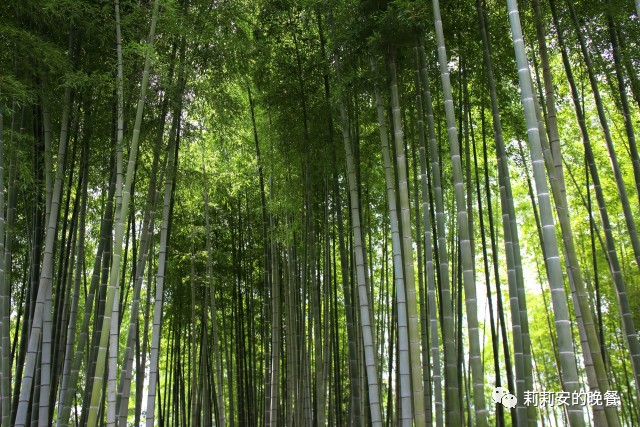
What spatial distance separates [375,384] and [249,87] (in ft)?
11.8

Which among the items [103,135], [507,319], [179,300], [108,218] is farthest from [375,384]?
[507,319]

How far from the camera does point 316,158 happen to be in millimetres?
5801

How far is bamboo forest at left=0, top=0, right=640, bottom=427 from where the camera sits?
12.2 ft

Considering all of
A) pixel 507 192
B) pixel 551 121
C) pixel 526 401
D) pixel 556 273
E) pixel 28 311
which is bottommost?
pixel 526 401

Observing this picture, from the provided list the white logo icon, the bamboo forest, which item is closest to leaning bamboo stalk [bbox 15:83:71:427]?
the bamboo forest

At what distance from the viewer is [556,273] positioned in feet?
8.71

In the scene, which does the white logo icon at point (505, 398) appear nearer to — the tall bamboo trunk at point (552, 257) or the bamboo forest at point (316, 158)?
the bamboo forest at point (316, 158)

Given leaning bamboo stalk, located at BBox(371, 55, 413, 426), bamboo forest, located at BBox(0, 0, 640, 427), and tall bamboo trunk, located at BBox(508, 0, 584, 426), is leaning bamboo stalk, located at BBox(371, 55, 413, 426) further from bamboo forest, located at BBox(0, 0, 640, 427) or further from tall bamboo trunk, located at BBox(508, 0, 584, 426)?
tall bamboo trunk, located at BBox(508, 0, 584, 426)

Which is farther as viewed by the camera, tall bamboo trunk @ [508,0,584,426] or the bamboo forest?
the bamboo forest

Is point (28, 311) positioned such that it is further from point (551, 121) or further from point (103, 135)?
point (551, 121)

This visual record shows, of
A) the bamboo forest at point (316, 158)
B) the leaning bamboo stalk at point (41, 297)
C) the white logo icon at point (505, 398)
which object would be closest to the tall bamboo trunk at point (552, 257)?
the bamboo forest at point (316, 158)

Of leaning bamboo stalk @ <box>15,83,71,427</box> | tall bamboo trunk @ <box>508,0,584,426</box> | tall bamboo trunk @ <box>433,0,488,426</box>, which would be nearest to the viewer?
tall bamboo trunk @ <box>508,0,584,426</box>

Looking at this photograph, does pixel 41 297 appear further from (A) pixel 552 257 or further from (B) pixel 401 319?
(A) pixel 552 257

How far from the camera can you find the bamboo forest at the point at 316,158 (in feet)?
12.2
